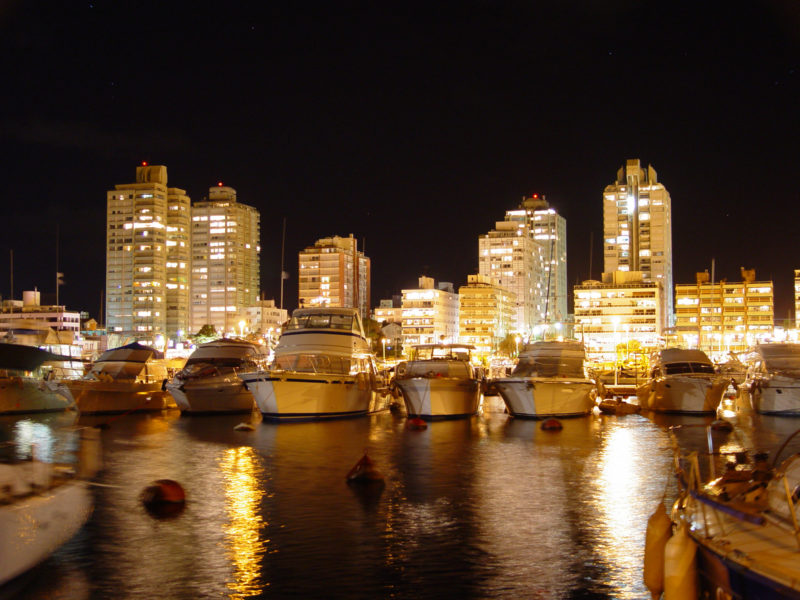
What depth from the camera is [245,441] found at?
37312 mm

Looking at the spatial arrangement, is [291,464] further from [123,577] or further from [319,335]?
[319,335]

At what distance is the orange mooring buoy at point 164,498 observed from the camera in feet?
70.6

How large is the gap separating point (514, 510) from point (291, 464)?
10691mm

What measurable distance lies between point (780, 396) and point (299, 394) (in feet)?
93.8

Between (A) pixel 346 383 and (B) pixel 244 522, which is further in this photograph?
(A) pixel 346 383

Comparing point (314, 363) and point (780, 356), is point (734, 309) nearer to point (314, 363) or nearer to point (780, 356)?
point (780, 356)

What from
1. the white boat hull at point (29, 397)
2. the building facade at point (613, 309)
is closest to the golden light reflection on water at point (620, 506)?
the white boat hull at point (29, 397)

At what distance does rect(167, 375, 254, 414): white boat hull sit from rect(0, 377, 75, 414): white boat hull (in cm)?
671

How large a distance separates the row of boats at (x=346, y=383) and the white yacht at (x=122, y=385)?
0.24ft

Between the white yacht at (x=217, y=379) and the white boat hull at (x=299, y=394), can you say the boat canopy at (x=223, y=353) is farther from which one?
the white boat hull at (x=299, y=394)

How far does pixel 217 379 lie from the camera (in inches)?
2056

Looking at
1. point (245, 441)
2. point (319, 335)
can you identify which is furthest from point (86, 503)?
point (319, 335)

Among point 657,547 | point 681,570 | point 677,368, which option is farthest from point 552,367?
point 681,570

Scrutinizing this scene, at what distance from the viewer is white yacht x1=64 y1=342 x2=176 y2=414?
50.7 meters
